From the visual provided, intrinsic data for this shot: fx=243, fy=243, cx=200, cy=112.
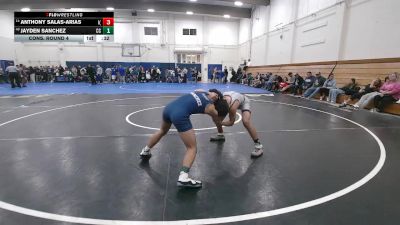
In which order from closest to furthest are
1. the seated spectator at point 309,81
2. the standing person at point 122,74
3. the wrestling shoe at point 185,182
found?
1. the wrestling shoe at point 185,182
2. the seated spectator at point 309,81
3. the standing person at point 122,74

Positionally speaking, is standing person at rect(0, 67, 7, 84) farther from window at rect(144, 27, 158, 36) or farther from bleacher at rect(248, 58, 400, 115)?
bleacher at rect(248, 58, 400, 115)

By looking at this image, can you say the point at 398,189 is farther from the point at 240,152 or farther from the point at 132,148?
the point at 132,148

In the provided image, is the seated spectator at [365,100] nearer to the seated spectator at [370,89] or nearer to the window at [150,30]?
the seated spectator at [370,89]

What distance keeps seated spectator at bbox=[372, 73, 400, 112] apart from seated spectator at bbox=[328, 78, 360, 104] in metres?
1.22

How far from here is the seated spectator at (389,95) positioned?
27.0ft

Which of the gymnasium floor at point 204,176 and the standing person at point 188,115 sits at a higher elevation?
the standing person at point 188,115

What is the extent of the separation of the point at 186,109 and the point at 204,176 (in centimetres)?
101

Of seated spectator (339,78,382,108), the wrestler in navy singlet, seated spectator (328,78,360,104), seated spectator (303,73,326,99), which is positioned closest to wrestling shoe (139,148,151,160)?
the wrestler in navy singlet

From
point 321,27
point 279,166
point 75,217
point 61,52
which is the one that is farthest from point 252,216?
point 61,52

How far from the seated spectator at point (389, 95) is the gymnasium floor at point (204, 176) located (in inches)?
110

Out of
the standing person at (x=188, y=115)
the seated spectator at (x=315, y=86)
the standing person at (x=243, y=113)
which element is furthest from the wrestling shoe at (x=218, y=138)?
the seated spectator at (x=315, y=86)

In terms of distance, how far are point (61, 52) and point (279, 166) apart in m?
29.0

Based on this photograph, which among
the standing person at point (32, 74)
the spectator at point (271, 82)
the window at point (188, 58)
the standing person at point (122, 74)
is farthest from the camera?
the window at point (188, 58)

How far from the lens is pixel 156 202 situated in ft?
8.95
